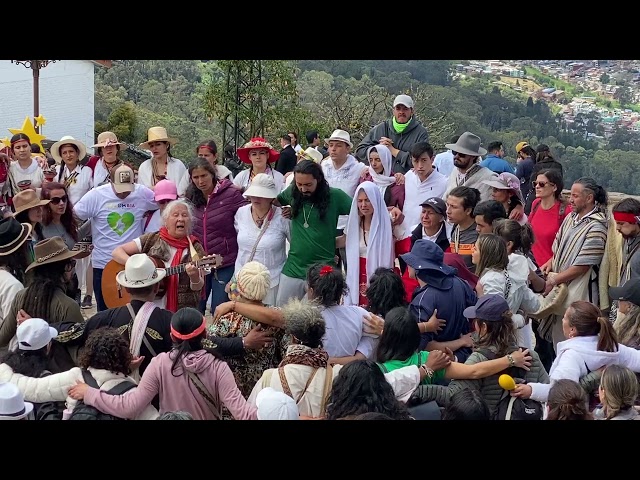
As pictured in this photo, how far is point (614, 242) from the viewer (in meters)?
5.78

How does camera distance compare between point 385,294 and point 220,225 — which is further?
point 220,225

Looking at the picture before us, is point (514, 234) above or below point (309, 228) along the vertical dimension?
above

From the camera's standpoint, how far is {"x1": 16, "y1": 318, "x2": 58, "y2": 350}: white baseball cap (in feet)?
12.5

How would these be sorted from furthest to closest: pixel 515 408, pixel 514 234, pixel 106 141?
pixel 106 141
pixel 514 234
pixel 515 408

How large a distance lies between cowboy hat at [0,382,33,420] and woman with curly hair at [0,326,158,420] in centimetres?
27

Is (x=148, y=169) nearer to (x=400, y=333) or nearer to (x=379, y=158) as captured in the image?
(x=379, y=158)

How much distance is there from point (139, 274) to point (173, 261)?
1009 millimetres

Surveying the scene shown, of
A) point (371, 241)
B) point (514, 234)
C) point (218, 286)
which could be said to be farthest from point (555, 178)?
point (218, 286)

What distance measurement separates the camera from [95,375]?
3676mm

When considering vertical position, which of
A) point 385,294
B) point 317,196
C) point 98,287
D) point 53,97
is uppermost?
point 53,97

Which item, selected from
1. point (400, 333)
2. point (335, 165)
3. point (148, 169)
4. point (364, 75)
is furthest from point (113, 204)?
point (364, 75)

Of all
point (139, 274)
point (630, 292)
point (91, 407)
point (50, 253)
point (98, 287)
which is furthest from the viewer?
point (98, 287)

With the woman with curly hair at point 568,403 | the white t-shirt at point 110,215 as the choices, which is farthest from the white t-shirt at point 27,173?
the woman with curly hair at point 568,403

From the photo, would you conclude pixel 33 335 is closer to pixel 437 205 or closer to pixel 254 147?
pixel 437 205
